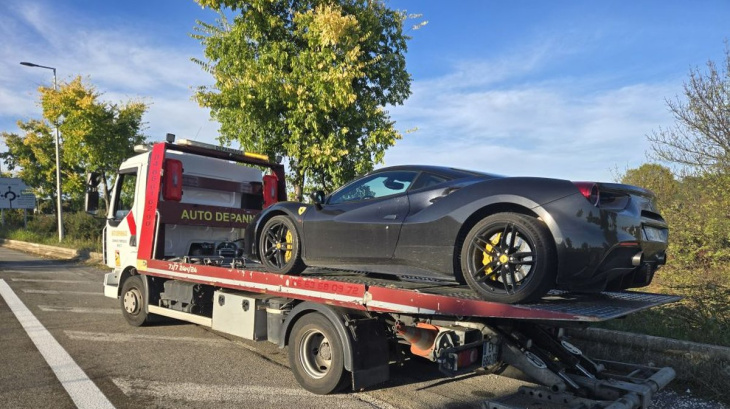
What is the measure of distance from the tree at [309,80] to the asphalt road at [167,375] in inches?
147

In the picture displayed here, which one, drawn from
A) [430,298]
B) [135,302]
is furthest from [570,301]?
[135,302]

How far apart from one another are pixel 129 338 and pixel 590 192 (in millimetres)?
5548

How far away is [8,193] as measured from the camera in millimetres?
26156

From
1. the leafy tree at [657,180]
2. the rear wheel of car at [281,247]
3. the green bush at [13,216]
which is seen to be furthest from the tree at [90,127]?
the green bush at [13,216]

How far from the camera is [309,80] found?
8.42m

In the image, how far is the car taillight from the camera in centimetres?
342

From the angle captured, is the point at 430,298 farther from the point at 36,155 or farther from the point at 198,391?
the point at 36,155

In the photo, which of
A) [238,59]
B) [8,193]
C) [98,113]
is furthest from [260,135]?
[8,193]

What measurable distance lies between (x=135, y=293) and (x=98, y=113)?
1210 cm

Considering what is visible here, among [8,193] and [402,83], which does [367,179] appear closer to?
[402,83]

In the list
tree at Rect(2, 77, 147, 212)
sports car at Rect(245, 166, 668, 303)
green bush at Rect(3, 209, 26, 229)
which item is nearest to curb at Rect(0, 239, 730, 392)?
sports car at Rect(245, 166, 668, 303)

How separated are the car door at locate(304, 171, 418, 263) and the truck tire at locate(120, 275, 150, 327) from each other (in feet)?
10.3

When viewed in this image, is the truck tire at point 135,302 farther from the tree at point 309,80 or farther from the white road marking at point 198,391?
the tree at point 309,80

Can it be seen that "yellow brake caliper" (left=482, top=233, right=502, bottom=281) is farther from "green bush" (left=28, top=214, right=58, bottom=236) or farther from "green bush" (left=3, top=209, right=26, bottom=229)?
"green bush" (left=3, top=209, right=26, bottom=229)
